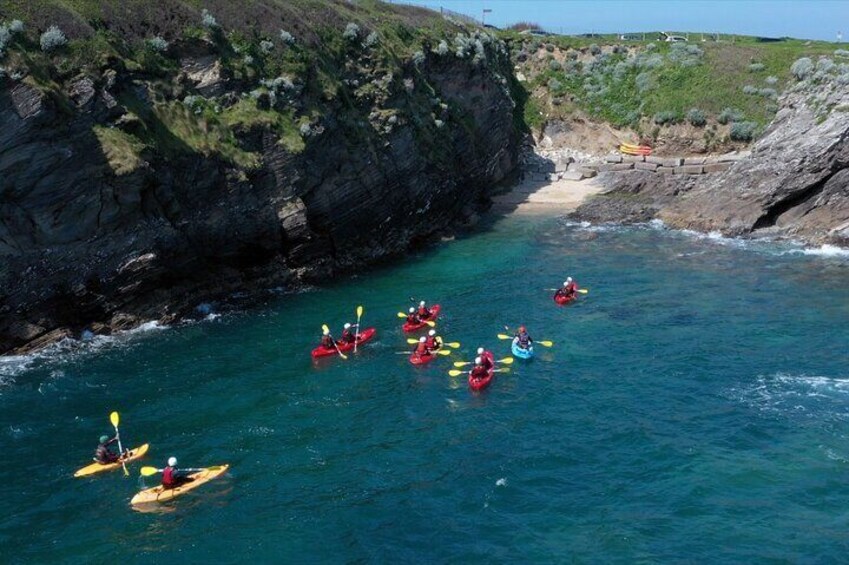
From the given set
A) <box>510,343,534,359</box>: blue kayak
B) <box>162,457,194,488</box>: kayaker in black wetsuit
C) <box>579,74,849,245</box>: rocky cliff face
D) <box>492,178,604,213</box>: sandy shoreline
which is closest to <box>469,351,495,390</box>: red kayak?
<box>510,343,534,359</box>: blue kayak

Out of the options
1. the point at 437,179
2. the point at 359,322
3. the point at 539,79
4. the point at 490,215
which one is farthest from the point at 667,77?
the point at 359,322

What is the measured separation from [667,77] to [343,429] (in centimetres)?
6155

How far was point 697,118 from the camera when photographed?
238 feet

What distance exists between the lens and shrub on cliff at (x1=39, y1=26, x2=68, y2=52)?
38438mm

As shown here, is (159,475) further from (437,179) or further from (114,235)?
(437,179)

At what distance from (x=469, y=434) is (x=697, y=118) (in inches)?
2065

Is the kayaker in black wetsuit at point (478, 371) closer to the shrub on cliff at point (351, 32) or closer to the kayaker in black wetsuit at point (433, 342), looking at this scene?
the kayaker in black wetsuit at point (433, 342)

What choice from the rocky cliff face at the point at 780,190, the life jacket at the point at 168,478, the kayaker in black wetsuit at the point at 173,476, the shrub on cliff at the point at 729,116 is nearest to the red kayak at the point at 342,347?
the kayaker in black wetsuit at the point at 173,476

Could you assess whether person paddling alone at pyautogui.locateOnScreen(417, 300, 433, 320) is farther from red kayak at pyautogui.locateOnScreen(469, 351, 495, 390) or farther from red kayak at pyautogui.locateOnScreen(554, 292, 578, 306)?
red kayak at pyautogui.locateOnScreen(554, 292, 578, 306)

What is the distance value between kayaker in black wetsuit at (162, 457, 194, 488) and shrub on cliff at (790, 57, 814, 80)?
67.0 meters

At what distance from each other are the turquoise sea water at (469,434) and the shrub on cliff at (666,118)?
3132 cm

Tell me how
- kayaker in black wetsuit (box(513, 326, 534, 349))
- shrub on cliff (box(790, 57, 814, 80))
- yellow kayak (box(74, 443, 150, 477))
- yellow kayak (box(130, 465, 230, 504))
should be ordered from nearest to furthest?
yellow kayak (box(130, 465, 230, 504)) < yellow kayak (box(74, 443, 150, 477)) < kayaker in black wetsuit (box(513, 326, 534, 349)) < shrub on cliff (box(790, 57, 814, 80))

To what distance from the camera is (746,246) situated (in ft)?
176

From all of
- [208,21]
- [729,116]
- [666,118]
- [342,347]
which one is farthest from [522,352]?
[666,118]
